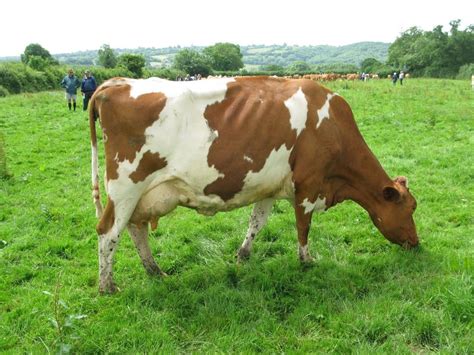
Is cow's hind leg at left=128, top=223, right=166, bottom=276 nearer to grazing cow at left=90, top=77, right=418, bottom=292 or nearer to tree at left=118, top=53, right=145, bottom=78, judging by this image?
grazing cow at left=90, top=77, right=418, bottom=292

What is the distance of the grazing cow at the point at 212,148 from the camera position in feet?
14.7

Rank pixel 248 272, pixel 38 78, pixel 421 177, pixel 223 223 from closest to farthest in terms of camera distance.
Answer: pixel 248 272 → pixel 223 223 → pixel 421 177 → pixel 38 78

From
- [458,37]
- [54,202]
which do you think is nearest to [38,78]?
[54,202]

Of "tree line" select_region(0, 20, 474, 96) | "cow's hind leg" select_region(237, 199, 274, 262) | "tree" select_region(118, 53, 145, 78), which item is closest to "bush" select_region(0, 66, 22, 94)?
"tree line" select_region(0, 20, 474, 96)

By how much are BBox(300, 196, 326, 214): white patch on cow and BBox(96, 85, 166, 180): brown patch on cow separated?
1.94 metres

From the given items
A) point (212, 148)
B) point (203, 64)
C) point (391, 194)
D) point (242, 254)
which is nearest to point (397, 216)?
point (391, 194)

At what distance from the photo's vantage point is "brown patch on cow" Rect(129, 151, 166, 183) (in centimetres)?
446

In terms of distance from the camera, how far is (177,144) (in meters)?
4.51

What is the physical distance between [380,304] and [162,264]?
105 inches

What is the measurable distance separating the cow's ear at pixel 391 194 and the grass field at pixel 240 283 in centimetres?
69

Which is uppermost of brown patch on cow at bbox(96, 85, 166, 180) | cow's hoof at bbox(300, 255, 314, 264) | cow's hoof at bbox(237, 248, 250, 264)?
brown patch on cow at bbox(96, 85, 166, 180)

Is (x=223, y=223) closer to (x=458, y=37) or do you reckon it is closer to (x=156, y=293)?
(x=156, y=293)

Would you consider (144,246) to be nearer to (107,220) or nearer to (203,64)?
(107,220)

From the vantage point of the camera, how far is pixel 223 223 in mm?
6895
